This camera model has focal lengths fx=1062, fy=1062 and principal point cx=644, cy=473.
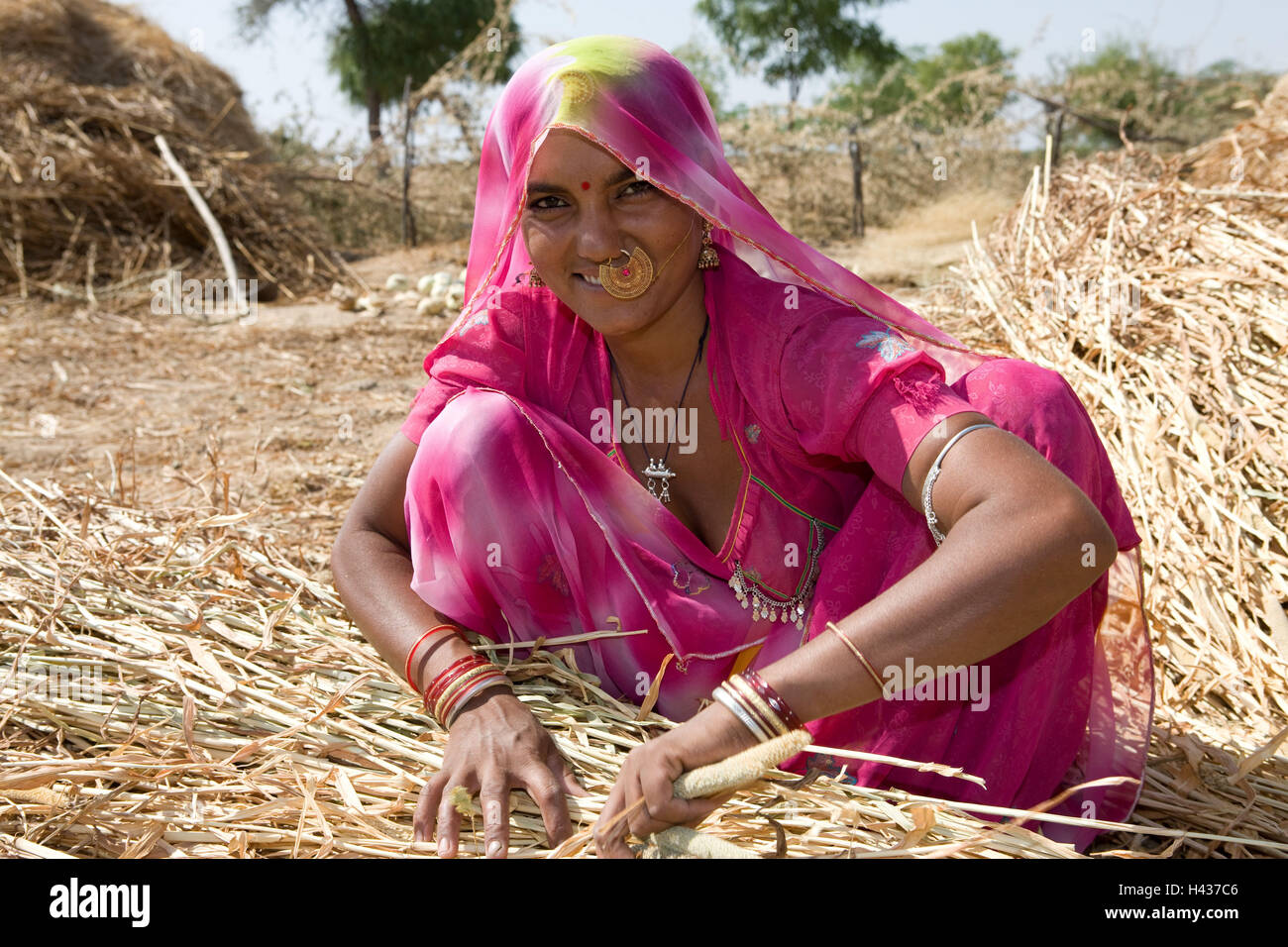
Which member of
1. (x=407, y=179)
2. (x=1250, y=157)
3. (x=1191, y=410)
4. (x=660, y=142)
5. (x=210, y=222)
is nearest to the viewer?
(x=660, y=142)

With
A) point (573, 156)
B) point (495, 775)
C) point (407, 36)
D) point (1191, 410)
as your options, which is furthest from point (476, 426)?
point (407, 36)

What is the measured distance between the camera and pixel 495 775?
1.55 metres

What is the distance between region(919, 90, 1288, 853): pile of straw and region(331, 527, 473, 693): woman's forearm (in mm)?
1193

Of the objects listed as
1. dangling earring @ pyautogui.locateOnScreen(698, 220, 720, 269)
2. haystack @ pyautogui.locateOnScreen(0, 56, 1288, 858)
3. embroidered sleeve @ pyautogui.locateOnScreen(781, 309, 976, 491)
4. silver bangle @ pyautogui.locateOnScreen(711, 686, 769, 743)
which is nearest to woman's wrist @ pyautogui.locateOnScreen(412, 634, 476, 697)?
haystack @ pyautogui.locateOnScreen(0, 56, 1288, 858)

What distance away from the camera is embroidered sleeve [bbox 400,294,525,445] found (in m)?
1.89

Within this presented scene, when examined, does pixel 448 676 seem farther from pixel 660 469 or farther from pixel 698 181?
pixel 698 181

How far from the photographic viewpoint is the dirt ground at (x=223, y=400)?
351cm

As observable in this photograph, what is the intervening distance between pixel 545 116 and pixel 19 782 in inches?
51.0

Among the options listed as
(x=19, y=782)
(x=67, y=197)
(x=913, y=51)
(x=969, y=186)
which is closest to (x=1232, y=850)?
(x=19, y=782)

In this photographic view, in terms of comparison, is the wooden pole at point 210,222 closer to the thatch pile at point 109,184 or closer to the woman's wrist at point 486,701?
the thatch pile at point 109,184

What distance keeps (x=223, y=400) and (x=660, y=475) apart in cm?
369

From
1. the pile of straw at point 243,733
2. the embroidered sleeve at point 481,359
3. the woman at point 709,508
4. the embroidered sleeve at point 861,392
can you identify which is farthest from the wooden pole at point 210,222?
the embroidered sleeve at point 861,392

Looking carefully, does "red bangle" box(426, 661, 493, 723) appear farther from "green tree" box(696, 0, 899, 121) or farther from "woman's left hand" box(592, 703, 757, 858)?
"green tree" box(696, 0, 899, 121)

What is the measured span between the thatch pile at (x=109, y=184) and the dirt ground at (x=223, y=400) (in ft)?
2.17
